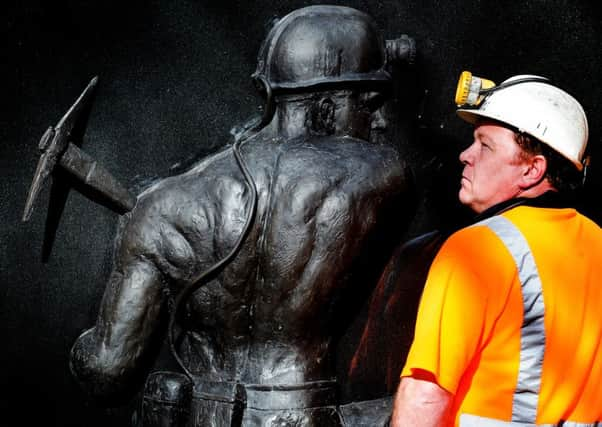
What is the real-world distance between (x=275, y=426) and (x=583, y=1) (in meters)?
1.92

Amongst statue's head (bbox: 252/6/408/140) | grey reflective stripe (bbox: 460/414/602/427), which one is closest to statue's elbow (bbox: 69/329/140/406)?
statue's head (bbox: 252/6/408/140)

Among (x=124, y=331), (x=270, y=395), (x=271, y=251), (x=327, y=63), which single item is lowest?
(x=270, y=395)

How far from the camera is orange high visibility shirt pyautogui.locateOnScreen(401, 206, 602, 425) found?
2.58 metres

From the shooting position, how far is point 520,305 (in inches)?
103

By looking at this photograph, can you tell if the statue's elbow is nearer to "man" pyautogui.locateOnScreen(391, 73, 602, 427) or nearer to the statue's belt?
the statue's belt

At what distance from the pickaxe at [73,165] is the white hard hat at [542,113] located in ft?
3.98

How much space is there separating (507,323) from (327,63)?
1082 mm

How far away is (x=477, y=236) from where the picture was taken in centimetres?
267

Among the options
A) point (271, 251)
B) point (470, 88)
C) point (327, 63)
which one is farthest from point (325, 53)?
point (271, 251)

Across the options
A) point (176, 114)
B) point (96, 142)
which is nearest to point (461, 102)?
point (176, 114)

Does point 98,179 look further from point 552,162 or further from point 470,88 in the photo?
point 552,162

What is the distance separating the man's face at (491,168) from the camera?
287 cm

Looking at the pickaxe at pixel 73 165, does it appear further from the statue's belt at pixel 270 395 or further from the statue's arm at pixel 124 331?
the statue's belt at pixel 270 395

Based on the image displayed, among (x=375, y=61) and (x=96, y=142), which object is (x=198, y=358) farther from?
(x=375, y=61)
